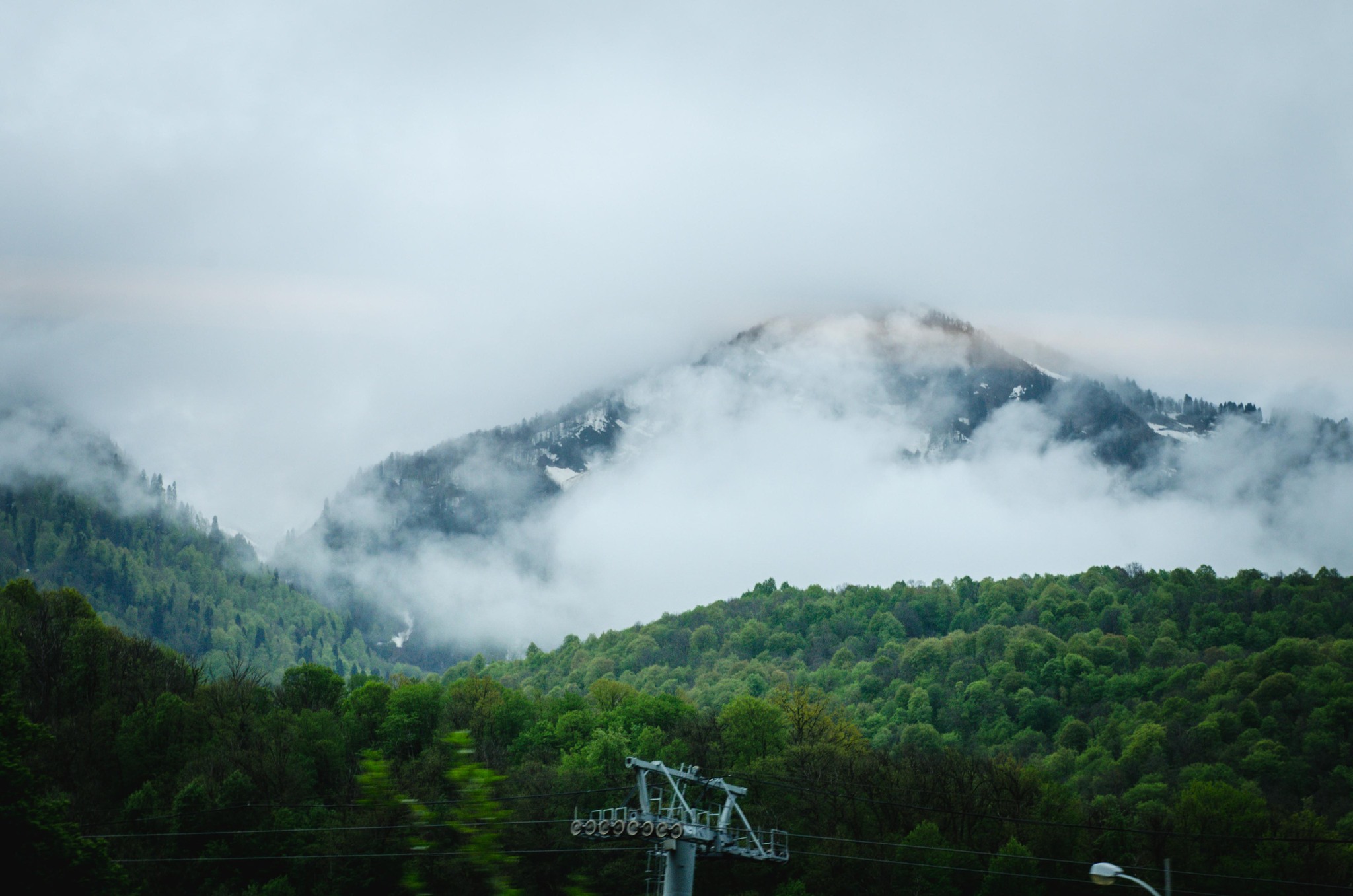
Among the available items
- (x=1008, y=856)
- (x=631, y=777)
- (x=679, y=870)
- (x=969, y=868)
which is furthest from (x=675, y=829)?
(x=631, y=777)

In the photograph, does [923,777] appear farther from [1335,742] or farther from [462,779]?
[462,779]

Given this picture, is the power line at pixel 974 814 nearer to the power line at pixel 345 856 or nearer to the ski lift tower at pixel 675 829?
the power line at pixel 345 856

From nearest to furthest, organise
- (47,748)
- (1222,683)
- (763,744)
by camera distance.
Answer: (47,748) → (763,744) → (1222,683)

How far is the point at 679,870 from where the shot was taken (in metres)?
56.3

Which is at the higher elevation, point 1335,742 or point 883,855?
point 1335,742

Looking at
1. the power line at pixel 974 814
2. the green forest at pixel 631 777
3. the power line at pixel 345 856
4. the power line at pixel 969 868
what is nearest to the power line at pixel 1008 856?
the green forest at pixel 631 777

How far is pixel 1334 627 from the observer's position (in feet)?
585

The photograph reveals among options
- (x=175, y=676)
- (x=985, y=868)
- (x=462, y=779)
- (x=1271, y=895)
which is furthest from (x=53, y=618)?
(x=462, y=779)

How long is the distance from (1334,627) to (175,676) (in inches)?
6432

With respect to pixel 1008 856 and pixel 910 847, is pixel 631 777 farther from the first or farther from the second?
pixel 1008 856

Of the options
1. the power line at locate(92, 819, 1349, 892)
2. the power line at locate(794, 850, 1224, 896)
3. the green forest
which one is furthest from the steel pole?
the power line at locate(794, 850, 1224, 896)

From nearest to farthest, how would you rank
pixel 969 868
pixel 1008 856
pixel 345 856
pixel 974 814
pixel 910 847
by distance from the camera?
pixel 345 856
pixel 1008 856
pixel 910 847
pixel 969 868
pixel 974 814

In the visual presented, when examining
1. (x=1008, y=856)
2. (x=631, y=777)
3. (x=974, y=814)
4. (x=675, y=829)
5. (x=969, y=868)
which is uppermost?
(x=631, y=777)

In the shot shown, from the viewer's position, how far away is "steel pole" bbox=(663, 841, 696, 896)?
56.0 m
